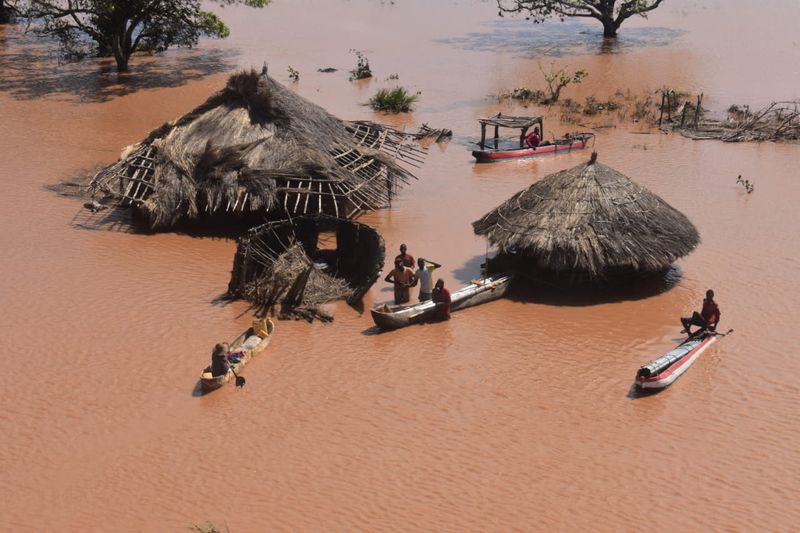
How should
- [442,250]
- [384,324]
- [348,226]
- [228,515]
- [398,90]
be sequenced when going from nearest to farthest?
[228,515] → [384,324] → [348,226] → [442,250] → [398,90]

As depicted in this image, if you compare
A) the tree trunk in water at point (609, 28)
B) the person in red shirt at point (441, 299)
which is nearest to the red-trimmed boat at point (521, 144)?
the person in red shirt at point (441, 299)

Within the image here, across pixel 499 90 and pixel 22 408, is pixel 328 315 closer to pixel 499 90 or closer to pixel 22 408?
pixel 22 408

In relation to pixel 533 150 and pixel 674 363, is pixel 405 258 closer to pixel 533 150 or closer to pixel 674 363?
pixel 674 363

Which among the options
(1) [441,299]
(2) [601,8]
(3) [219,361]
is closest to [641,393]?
(1) [441,299]

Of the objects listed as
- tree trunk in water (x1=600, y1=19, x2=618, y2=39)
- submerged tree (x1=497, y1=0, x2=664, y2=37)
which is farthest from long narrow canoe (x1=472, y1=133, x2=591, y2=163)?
tree trunk in water (x1=600, y1=19, x2=618, y2=39)

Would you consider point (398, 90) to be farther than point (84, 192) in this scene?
Yes

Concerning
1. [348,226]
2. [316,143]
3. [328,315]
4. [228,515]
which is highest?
[316,143]

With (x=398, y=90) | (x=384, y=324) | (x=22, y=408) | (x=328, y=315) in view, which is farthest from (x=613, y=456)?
(x=398, y=90)
